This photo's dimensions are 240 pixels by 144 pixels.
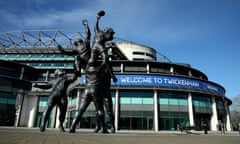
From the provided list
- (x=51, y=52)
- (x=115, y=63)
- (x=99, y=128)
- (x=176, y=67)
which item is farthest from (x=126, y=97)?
(x=51, y=52)

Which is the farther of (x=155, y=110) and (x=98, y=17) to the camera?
(x=155, y=110)

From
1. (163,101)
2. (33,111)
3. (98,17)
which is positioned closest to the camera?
(98,17)

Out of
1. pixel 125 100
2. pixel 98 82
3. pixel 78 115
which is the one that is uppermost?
pixel 125 100

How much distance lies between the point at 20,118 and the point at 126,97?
21.2 meters

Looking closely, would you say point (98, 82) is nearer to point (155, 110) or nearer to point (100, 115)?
point (100, 115)

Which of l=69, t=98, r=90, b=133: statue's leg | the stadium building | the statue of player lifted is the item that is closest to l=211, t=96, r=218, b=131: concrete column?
the stadium building

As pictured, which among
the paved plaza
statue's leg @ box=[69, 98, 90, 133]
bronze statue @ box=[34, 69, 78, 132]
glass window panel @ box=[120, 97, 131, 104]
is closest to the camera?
the paved plaza

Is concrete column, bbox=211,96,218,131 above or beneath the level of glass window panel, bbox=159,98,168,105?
beneath

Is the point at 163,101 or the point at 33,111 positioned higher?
the point at 163,101

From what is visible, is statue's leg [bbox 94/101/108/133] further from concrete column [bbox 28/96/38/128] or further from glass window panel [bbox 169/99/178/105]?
concrete column [bbox 28/96/38/128]

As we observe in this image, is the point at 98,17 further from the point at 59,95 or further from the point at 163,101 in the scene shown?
the point at 163,101

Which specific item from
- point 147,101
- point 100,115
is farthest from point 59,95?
point 147,101

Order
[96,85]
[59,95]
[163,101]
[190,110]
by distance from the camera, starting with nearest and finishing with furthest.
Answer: [96,85]
[59,95]
[163,101]
[190,110]

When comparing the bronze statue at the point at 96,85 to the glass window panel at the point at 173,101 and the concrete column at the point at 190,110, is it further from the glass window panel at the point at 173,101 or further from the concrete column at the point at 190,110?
the concrete column at the point at 190,110
